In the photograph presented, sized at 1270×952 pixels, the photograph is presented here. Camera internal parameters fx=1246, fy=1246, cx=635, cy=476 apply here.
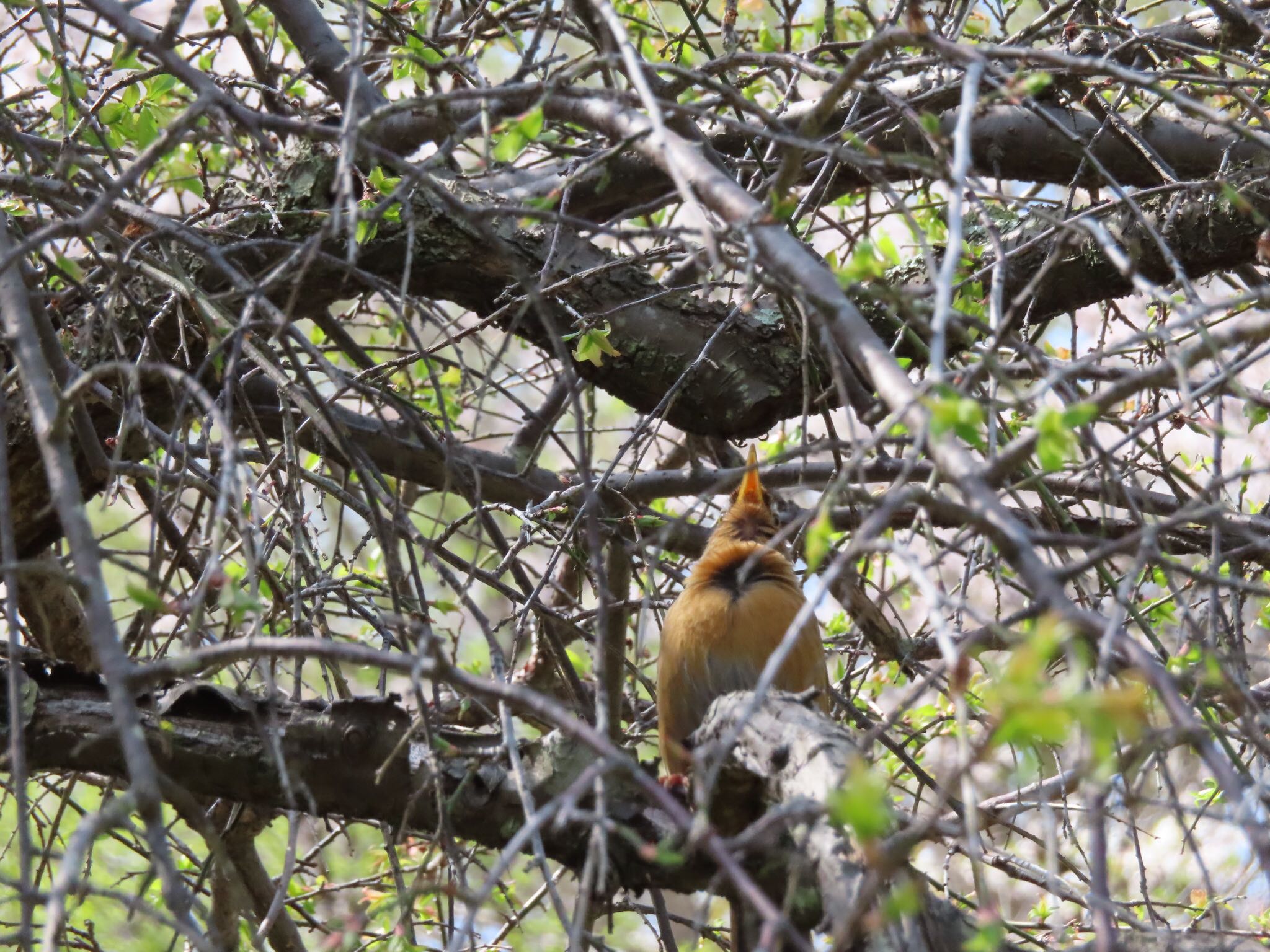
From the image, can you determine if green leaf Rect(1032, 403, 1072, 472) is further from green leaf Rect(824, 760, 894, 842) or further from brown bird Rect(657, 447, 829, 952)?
brown bird Rect(657, 447, 829, 952)

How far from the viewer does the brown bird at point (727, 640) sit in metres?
3.50

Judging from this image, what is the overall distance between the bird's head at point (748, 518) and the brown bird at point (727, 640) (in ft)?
0.63

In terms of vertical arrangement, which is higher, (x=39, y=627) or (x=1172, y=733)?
(x=39, y=627)

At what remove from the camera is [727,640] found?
3570mm

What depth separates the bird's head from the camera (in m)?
4.09

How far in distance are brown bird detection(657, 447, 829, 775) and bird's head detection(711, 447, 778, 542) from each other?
0.63ft

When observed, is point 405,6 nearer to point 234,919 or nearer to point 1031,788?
point 234,919

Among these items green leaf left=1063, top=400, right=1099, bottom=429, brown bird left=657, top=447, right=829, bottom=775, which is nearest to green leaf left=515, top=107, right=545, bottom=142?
green leaf left=1063, top=400, right=1099, bottom=429

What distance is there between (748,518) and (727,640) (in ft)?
2.18

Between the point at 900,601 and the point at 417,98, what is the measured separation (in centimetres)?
402

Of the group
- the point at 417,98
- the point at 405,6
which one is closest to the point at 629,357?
the point at 405,6

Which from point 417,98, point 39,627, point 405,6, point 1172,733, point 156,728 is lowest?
point 1172,733

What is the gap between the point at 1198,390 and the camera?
1635 millimetres

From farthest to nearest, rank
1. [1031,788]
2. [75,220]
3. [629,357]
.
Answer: [1031,788] → [629,357] → [75,220]
